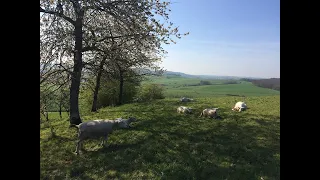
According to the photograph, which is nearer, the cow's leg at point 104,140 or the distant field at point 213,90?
the cow's leg at point 104,140

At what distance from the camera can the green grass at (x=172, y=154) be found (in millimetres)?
6211

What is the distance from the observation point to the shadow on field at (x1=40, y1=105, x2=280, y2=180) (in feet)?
20.2

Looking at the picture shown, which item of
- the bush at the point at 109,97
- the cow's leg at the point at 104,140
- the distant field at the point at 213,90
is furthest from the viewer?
the distant field at the point at 213,90

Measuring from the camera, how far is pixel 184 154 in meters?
7.61

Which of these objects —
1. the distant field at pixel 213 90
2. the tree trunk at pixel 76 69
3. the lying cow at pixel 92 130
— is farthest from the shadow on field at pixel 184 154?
the distant field at pixel 213 90

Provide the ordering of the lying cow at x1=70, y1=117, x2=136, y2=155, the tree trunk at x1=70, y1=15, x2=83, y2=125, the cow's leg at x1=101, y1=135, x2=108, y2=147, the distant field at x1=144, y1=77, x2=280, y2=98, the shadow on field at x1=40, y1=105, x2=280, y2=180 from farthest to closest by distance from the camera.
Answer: the distant field at x1=144, y1=77, x2=280, y2=98 < the tree trunk at x1=70, y1=15, x2=83, y2=125 < the cow's leg at x1=101, y1=135, x2=108, y2=147 < the lying cow at x1=70, y1=117, x2=136, y2=155 < the shadow on field at x1=40, y1=105, x2=280, y2=180

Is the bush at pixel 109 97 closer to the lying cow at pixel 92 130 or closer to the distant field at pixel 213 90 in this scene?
the distant field at pixel 213 90

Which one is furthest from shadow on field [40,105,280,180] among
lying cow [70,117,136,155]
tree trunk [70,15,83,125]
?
tree trunk [70,15,83,125]

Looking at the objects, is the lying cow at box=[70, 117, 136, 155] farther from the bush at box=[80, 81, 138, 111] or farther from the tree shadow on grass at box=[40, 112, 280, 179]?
the bush at box=[80, 81, 138, 111]

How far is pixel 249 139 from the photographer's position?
9273 millimetres

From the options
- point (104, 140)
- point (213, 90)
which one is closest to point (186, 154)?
point (104, 140)

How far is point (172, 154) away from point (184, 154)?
0.40 metres
